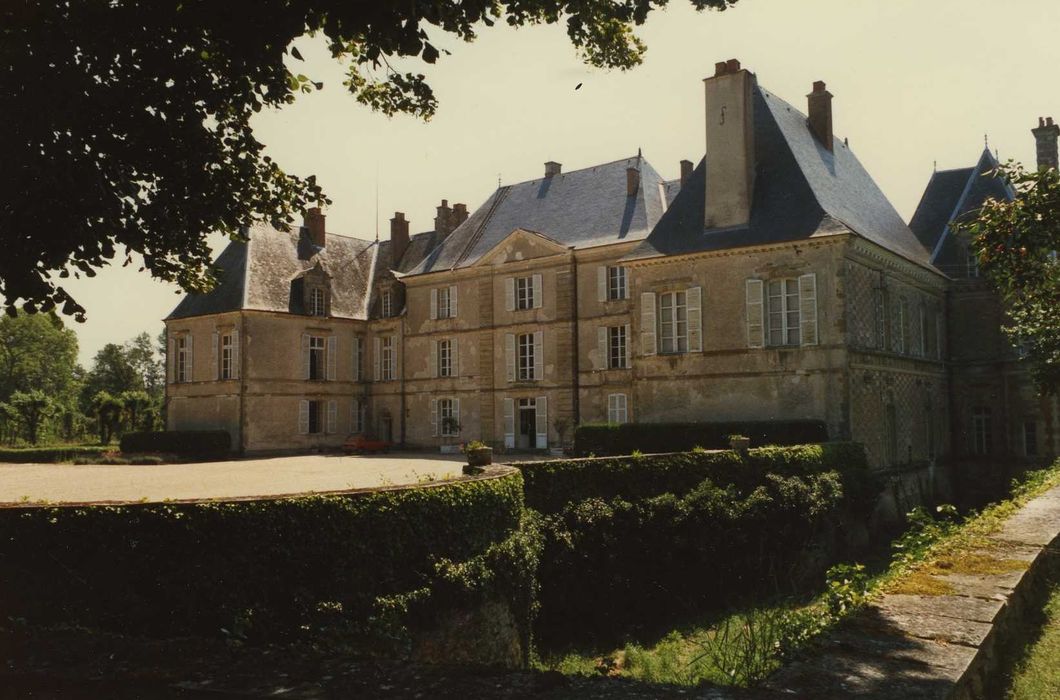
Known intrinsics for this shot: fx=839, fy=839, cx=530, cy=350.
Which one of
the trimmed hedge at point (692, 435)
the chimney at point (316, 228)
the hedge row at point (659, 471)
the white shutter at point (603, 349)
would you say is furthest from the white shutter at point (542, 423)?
the chimney at point (316, 228)

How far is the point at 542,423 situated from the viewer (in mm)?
26469

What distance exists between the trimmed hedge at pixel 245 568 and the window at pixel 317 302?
21993mm

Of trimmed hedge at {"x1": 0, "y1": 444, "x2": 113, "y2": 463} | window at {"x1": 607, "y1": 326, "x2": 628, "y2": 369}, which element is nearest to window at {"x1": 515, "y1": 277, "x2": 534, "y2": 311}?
window at {"x1": 607, "y1": 326, "x2": 628, "y2": 369}

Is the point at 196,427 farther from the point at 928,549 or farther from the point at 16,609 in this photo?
the point at 928,549

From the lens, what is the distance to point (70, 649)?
4141mm

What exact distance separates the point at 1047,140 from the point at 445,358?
2001 cm

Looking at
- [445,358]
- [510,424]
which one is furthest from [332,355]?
[510,424]

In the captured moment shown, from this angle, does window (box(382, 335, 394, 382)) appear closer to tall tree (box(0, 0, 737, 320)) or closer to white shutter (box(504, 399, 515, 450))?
white shutter (box(504, 399, 515, 450))

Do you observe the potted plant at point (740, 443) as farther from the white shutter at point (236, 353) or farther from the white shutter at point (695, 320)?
the white shutter at point (236, 353)

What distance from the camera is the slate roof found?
96.0 feet

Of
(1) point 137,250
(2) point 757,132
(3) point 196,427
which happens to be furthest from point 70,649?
(3) point 196,427

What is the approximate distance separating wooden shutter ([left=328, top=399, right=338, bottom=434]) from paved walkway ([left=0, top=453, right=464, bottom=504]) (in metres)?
4.88

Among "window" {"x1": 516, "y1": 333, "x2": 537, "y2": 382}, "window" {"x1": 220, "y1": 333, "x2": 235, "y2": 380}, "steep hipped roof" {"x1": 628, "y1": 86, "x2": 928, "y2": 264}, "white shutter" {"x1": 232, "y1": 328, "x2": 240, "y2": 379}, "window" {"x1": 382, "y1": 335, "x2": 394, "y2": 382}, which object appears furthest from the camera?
"window" {"x1": 382, "y1": 335, "x2": 394, "y2": 382}

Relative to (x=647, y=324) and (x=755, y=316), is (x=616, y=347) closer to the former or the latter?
(x=647, y=324)
